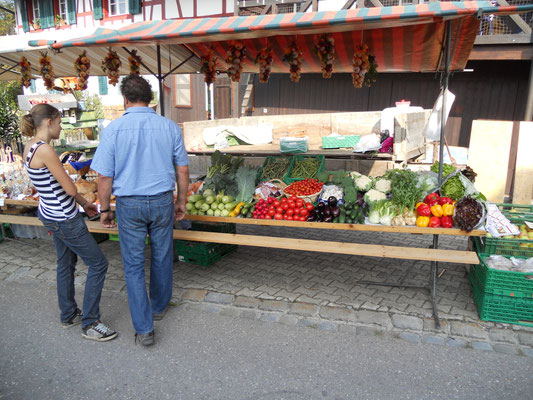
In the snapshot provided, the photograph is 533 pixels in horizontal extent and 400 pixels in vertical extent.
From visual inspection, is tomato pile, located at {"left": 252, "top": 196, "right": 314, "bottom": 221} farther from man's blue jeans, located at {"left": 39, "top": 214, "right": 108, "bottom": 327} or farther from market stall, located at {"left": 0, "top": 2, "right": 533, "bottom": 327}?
man's blue jeans, located at {"left": 39, "top": 214, "right": 108, "bottom": 327}

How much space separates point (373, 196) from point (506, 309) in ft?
5.48

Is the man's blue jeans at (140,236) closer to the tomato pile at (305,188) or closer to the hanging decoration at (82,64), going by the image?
the tomato pile at (305,188)

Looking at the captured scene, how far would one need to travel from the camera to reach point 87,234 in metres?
3.41

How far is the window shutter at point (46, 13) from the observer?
17.5 m

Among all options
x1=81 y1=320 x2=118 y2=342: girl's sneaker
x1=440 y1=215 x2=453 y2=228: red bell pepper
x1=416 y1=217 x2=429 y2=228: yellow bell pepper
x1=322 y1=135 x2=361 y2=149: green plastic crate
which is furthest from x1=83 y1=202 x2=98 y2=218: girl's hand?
x1=322 y1=135 x2=361 y2=149: green plastic crate

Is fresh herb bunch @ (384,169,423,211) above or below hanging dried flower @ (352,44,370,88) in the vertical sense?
below

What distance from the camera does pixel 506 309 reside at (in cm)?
373

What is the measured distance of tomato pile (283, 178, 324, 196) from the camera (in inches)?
188

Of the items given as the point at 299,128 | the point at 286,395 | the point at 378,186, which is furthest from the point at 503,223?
the point at 299,128

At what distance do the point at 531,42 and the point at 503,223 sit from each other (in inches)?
291

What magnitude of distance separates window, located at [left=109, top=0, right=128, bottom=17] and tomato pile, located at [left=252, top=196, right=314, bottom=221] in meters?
15.1

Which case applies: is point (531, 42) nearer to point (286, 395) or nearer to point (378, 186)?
point (378, 186)

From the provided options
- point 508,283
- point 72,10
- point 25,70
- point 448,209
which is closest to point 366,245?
point 448,209

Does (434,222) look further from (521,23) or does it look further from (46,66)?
(521,23)
